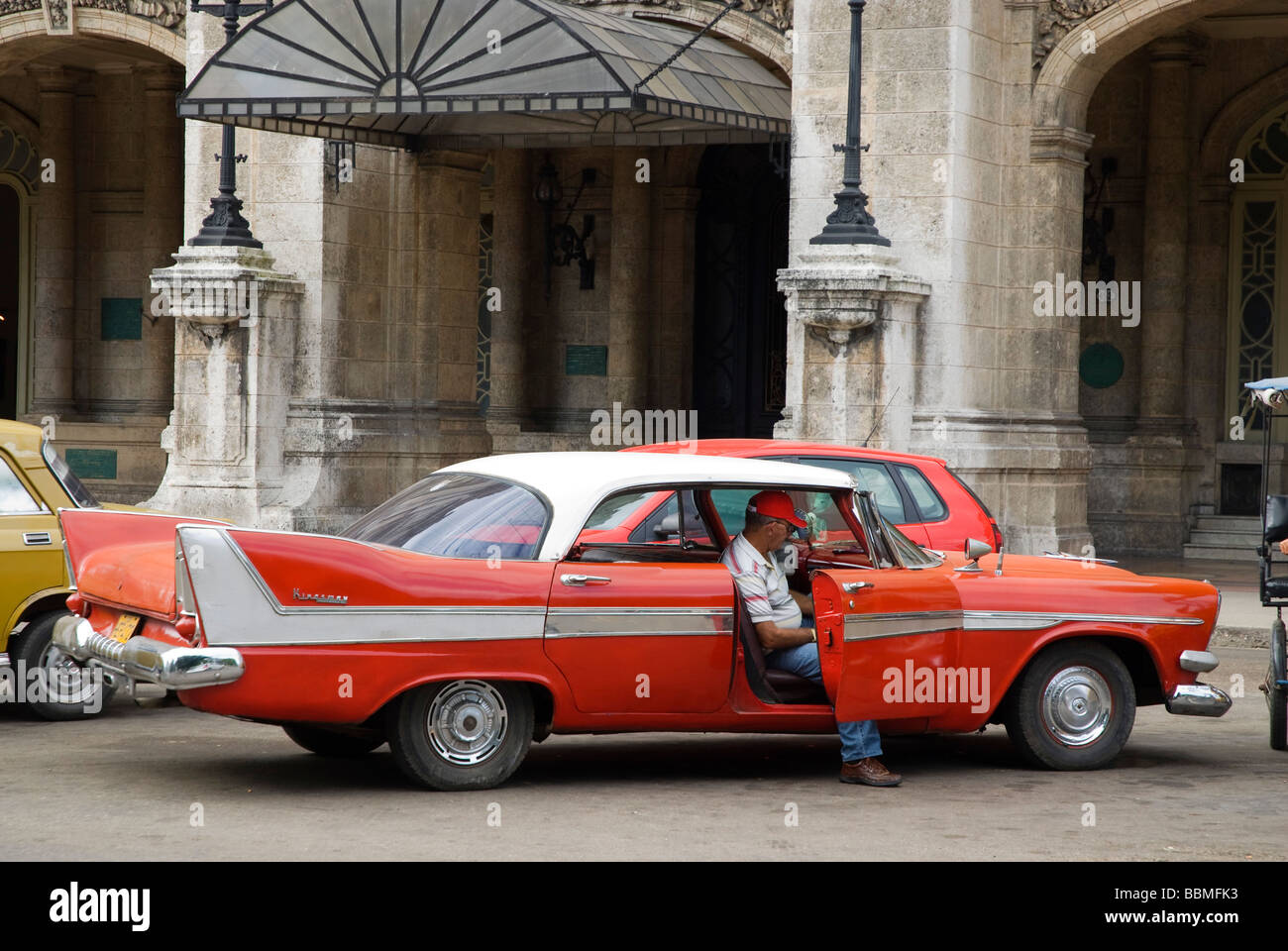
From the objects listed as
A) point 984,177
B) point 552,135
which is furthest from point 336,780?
point 552,135

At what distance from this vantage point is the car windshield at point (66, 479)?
424 inches

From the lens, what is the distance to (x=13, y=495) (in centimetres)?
1055

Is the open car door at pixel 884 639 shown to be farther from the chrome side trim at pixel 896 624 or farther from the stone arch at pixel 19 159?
the stone arch at pixel 19 159

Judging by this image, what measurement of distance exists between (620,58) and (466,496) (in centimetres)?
901

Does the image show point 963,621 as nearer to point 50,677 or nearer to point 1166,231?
point 50,677

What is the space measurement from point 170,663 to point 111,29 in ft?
56.1

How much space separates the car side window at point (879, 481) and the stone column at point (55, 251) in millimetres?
19182

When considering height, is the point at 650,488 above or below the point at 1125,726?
above

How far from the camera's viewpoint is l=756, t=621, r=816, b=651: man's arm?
8.61m

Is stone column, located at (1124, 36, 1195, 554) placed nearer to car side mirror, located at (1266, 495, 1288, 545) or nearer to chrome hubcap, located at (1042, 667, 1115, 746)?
car side mirror, located at (1266, 495, 1288, 545)

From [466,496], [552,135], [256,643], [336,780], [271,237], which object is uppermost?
[552,135]

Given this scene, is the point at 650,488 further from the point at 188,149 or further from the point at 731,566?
the point at 188,149

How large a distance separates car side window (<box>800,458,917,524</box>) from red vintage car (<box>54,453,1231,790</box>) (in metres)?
2.23

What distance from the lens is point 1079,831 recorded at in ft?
25.4
